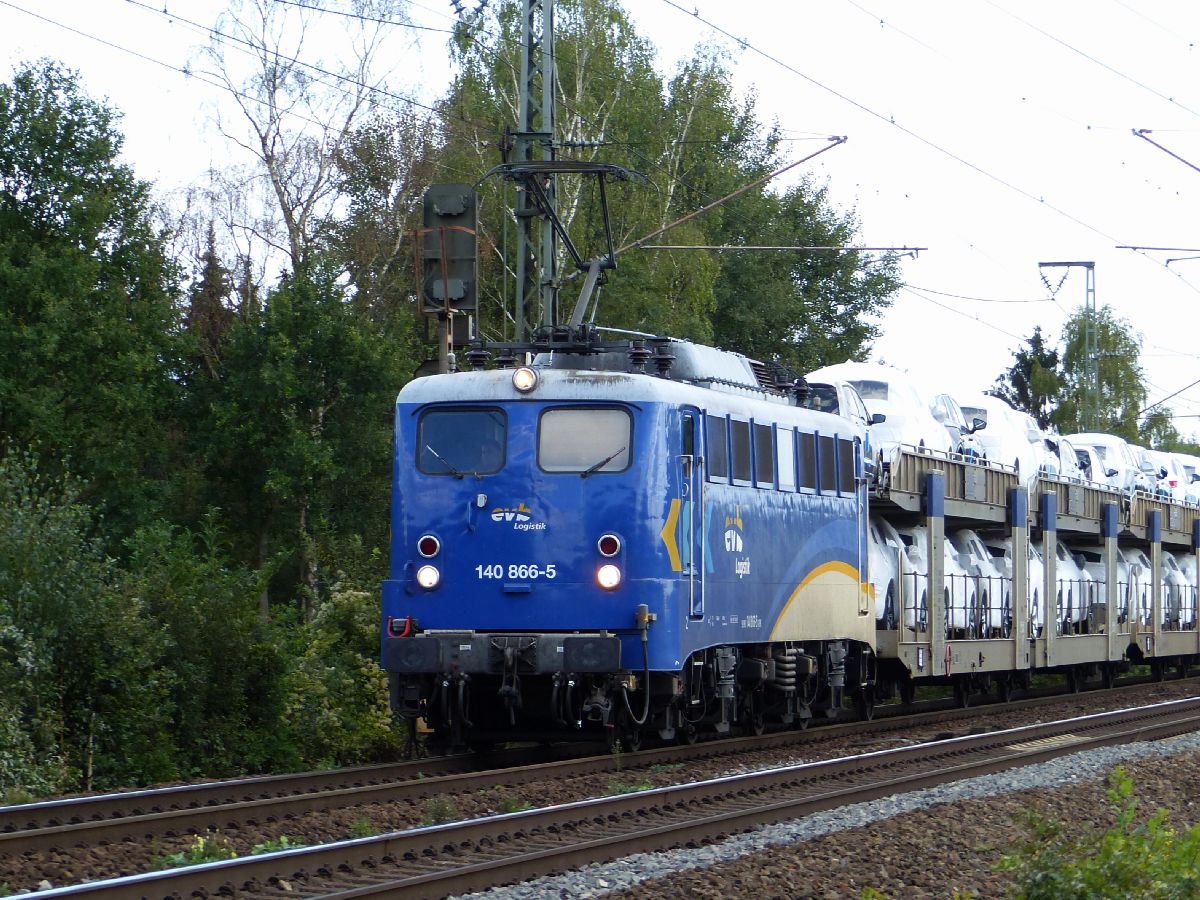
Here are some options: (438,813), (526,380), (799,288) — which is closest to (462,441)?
(526,380)

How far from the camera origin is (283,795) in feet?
40.3

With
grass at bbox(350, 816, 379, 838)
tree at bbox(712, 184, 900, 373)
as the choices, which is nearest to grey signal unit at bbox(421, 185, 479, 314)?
grass at bbox(350, 816, 379, 838)

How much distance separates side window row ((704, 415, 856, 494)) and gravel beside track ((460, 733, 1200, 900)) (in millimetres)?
3488

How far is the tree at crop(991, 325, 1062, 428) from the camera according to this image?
8281 cm

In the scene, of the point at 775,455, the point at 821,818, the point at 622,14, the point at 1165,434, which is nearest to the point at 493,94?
the point at 622,14

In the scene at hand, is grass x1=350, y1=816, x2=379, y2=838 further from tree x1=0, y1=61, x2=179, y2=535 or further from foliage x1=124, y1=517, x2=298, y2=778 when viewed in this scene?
tree x1=0, y1=61, x2=179, y2=535

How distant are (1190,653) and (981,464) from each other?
12242mm

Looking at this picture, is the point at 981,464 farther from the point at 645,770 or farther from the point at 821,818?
the point at 821,818

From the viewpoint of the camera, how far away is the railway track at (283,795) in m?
9.95

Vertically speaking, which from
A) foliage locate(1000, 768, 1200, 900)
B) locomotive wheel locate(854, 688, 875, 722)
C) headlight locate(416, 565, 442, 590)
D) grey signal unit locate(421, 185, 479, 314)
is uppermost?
Result: grey signal unit locate(421, 185, 479, 314)

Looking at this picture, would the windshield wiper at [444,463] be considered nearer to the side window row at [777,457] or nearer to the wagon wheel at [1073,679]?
the side window row at [777,457]

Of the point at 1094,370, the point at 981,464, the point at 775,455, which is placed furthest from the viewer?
the point at 1094,370

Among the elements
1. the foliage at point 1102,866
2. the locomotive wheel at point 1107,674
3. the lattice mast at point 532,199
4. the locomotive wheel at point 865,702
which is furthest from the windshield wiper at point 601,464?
the locomotive wheel at point 1107,674

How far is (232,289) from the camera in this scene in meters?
43.1
